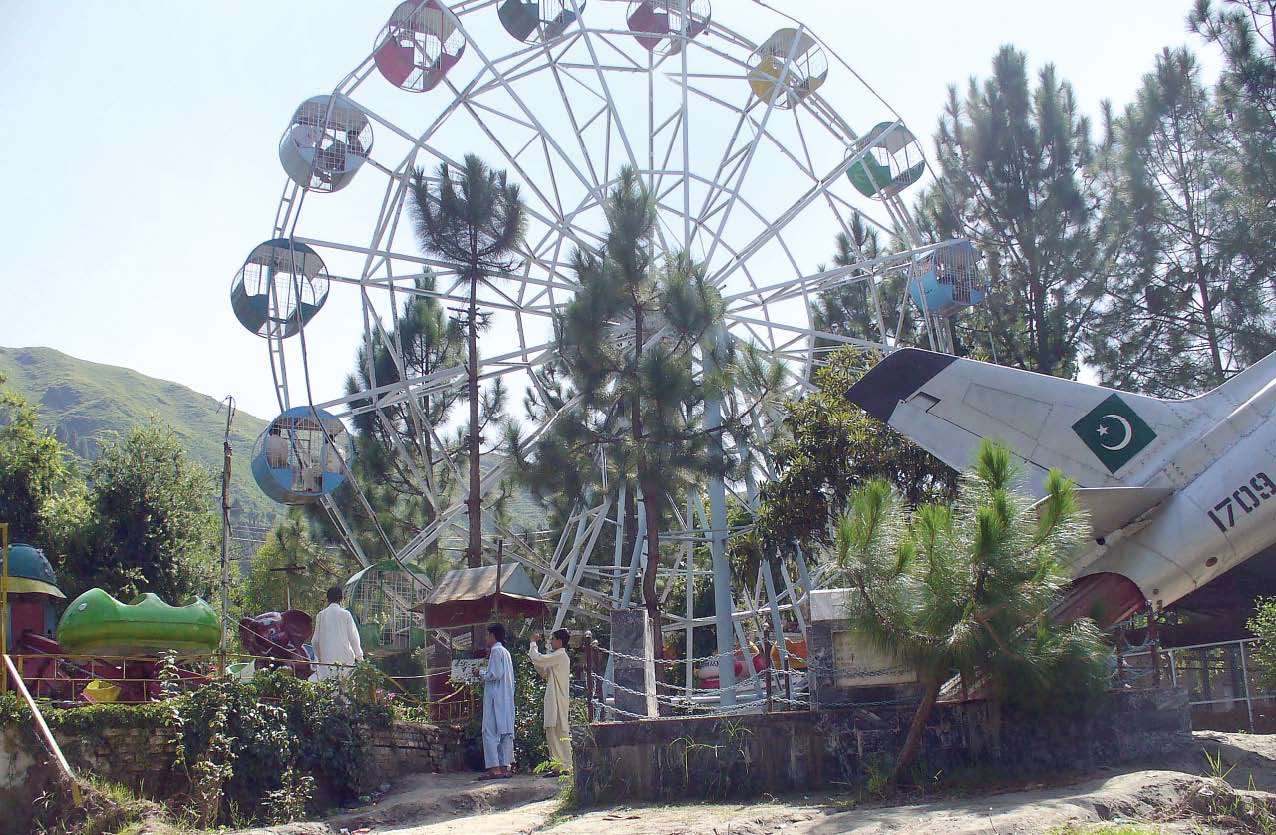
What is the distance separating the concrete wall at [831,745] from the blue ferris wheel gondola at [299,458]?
1120 centimetres

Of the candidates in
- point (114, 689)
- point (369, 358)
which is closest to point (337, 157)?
point (369, 358)

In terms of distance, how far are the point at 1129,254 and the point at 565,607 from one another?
15.5m

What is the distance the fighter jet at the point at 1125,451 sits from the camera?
14.7 meters

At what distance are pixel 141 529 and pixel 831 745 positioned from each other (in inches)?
918

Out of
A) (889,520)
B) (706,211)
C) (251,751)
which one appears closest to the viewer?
(889,520)

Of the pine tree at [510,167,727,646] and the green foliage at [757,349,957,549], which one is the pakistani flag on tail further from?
the pine tree at [510,167,727,646]

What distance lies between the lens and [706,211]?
22.9 m

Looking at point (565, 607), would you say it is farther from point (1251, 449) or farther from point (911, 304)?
point (1251, 449)

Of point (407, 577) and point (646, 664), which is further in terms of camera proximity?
point (407, 577)

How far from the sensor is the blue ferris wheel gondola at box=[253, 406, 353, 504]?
20797 millimetres

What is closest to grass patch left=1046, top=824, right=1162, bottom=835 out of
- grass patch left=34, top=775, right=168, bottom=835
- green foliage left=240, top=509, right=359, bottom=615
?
grass patch left=34, top=775, right=168, bottom=835

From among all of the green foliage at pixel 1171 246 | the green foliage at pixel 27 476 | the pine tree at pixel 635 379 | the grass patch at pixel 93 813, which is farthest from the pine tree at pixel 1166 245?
the green foliage at pixel 27 476

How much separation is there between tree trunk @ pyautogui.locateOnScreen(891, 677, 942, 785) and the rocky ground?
52 centimetres

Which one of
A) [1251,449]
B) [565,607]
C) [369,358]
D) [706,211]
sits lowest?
[565,607]
